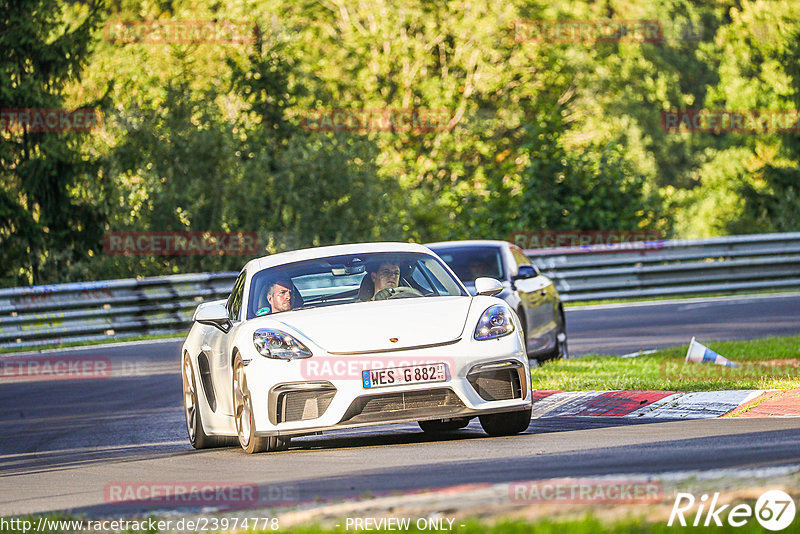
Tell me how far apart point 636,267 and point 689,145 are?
3442cm

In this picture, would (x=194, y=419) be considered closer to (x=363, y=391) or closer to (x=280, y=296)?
(x=280, y=296)

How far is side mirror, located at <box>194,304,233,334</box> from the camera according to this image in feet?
31.8

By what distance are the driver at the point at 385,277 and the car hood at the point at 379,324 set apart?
0.47m

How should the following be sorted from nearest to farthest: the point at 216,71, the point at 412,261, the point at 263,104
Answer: the point at 412,261
the point at 263,104
the point at 216,71

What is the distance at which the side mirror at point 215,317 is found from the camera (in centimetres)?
969

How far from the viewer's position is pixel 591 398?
37.5ft

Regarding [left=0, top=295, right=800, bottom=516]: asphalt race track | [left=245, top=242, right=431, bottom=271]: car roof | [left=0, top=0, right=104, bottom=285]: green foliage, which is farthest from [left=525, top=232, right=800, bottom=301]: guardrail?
[left=245, top=242, right=431, bottom=271]: car roof

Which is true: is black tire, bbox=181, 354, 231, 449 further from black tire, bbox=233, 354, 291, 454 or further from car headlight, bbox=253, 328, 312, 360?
car headlight, bbox=253, 328, 312, 360

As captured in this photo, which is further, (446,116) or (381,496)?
(446,116)

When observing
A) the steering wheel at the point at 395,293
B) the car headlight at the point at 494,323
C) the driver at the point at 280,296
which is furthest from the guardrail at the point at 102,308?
the car headlight at the point at 494,323

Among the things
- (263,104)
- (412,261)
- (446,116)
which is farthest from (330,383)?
(446,116)

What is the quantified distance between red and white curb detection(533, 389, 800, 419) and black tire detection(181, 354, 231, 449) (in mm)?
2453

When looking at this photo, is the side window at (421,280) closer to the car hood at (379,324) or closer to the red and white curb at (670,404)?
the car hood at (379,324)

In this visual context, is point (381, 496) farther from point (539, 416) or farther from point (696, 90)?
point (696, 90)
